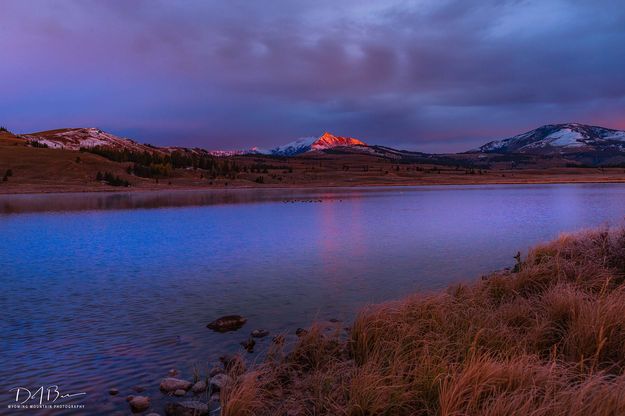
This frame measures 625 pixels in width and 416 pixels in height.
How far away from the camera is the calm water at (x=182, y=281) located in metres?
10.4

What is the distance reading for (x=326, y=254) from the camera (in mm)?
24484

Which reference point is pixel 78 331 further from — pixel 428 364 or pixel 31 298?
pixel 428 364

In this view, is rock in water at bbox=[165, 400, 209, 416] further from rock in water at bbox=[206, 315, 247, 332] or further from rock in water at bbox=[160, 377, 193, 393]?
rock in water at bbox=[206, 315, 247, 332]

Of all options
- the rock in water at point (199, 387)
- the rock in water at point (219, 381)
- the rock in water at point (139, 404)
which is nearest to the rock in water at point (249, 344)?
the rock in water at point (219, 381)

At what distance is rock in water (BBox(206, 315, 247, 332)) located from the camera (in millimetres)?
12430

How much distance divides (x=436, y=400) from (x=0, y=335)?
10917 mm

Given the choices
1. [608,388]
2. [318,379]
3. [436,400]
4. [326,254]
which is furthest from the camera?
[326,254]

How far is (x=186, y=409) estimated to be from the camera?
Answer: 25.2ft

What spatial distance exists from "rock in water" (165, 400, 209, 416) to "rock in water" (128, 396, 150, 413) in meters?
0.52

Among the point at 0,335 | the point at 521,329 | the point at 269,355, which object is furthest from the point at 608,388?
the point at 0,335

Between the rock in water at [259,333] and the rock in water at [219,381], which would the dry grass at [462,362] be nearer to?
the rock in water at [219,381]

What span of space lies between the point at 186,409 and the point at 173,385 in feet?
3.85

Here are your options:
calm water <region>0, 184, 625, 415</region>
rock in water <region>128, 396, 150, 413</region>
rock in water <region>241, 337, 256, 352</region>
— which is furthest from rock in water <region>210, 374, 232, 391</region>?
rock in water <region>241, 337, 256, 352</region>

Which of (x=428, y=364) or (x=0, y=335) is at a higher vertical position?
(x=428, y=364)
